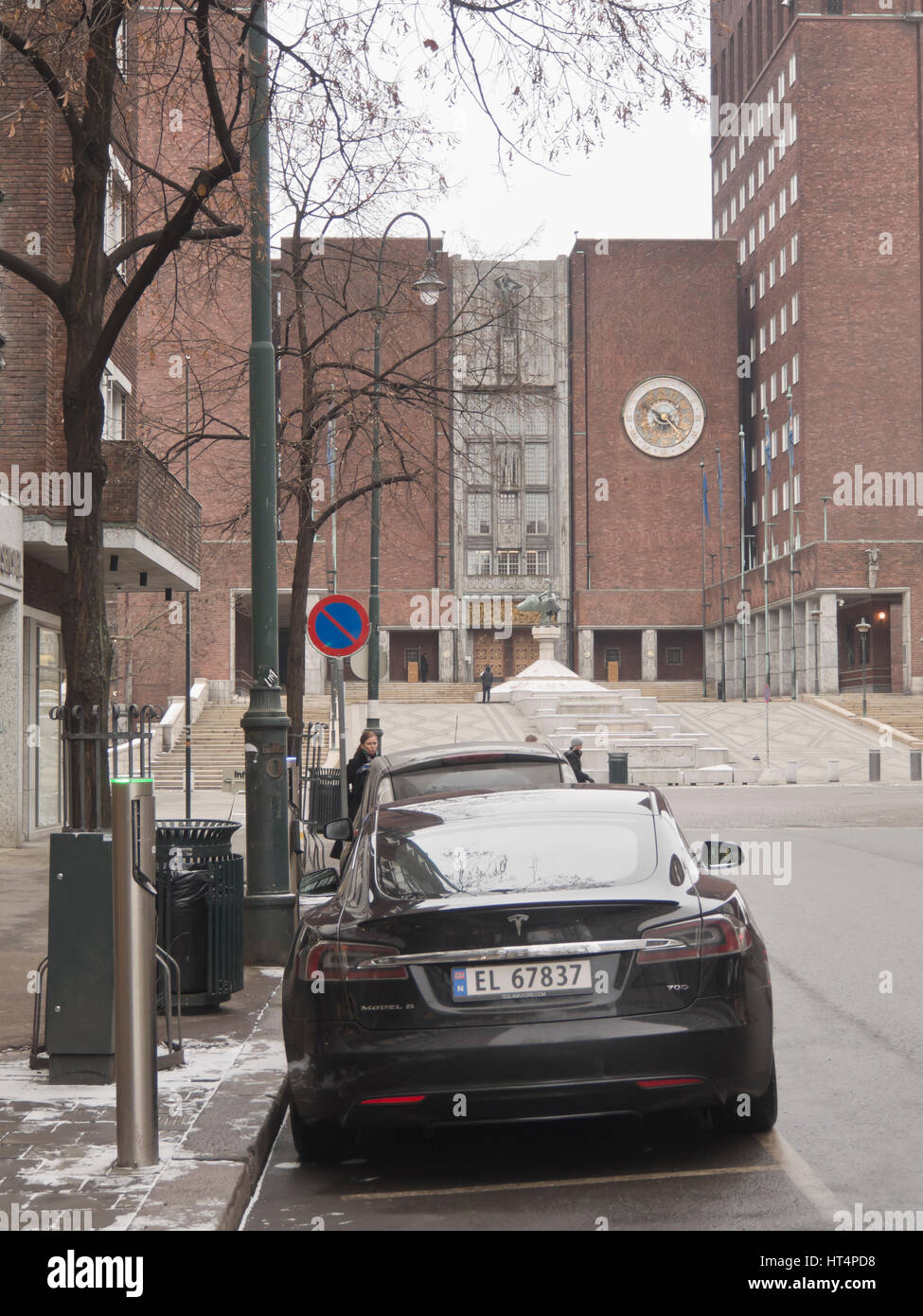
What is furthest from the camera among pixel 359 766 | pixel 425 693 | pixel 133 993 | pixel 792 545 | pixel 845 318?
pixel 845 318

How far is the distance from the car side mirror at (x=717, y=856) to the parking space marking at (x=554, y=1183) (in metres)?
1.49

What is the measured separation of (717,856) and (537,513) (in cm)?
7429

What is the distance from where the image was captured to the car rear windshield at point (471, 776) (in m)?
9.66

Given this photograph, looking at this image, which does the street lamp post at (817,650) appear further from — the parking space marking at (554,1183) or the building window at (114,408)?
the parking space marking at (554,1183)

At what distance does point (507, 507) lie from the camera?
80.0 meters

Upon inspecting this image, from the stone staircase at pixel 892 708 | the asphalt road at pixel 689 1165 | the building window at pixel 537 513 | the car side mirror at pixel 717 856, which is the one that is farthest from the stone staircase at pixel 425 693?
the car side mirror at pixel 717 856

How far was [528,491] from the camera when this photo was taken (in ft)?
263

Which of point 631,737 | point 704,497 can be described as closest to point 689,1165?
point 631,737

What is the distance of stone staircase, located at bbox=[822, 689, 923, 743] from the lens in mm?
52562

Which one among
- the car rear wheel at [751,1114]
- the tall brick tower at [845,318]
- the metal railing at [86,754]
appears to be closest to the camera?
the car rear wheel at [751,1114]

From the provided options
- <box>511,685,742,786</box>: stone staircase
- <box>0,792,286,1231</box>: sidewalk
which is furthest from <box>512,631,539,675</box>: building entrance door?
<box>0,792,286,1231</box>: sidewalk

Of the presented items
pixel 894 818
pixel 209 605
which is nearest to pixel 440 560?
pixel 209 605

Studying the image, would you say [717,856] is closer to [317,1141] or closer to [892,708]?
[317,1141]

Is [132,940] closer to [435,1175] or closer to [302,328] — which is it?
[435,1175]
